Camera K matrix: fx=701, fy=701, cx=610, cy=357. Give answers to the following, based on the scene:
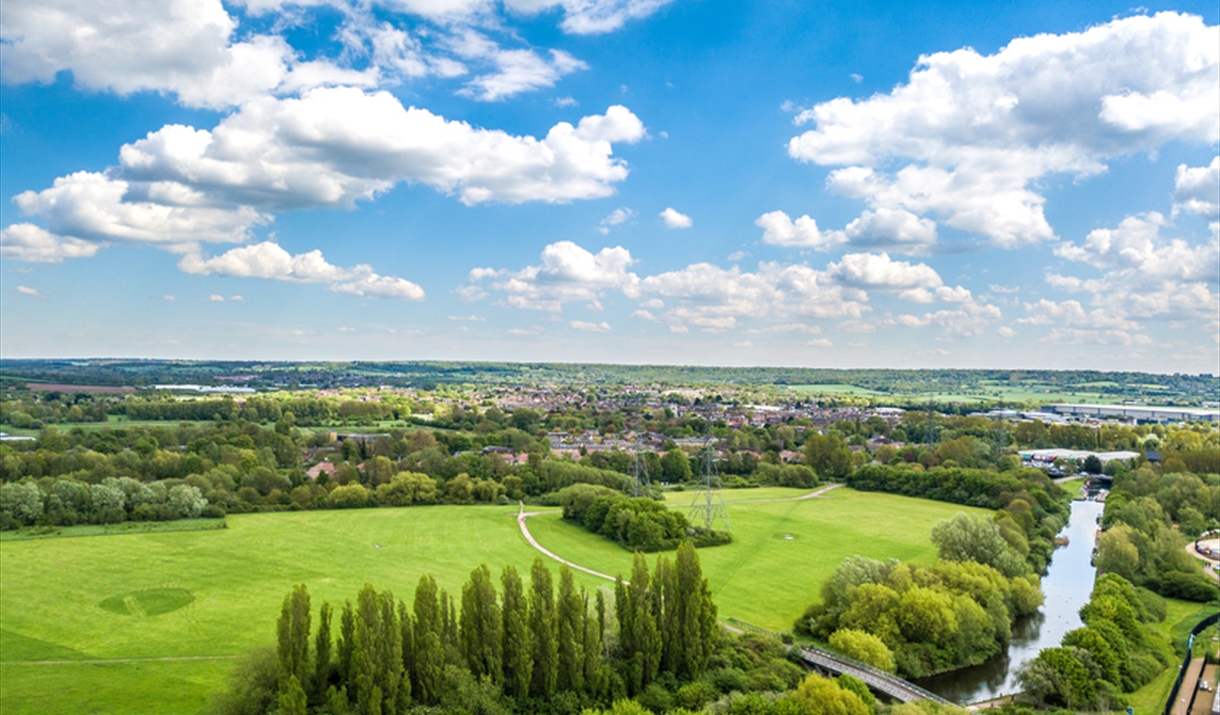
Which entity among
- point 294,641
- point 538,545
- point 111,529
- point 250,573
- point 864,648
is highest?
point 294,641

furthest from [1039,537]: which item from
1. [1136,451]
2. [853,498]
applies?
[1136,451]

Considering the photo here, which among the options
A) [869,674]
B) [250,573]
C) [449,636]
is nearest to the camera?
[449,636]

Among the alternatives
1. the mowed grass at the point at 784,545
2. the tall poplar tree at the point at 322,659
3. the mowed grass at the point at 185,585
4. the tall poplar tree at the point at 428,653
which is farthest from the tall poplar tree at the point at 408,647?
the mowed grass at the point at 784,545

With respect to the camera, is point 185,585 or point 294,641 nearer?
point 294,641

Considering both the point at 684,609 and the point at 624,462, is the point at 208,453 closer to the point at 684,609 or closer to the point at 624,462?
the point at 624,462

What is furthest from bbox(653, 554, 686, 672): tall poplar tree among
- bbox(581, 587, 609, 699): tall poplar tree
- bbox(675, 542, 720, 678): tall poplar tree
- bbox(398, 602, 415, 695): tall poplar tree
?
bbox(398, 602, 415, 695): tall poplar tree

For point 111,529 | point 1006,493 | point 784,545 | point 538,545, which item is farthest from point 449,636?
point 1006,493

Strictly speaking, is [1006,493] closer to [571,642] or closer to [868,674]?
[868,674]
